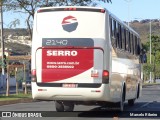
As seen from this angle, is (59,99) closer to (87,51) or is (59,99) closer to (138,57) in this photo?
(87,51)

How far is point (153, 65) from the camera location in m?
96.8

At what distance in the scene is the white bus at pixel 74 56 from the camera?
1718cm

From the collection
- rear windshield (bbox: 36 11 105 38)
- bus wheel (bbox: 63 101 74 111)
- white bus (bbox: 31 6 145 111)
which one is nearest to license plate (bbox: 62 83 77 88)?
white bus (bbox: 31 6 145 111)

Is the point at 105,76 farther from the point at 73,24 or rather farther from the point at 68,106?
the point at 68,106

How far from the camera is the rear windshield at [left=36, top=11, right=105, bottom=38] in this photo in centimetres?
1752

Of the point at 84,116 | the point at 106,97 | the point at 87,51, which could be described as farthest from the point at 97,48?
the point at 84,116

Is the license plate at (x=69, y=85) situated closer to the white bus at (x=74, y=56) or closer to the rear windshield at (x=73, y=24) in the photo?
the white bus at (x=74, y=56)

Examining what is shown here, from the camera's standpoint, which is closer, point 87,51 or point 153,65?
point 87,51

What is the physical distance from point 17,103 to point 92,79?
476 inches

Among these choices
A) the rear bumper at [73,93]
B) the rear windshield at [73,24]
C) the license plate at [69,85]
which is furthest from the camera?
the rear windshield at [73,24]

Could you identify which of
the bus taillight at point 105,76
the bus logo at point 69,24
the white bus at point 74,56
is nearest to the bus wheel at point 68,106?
the white bus at point 74,56

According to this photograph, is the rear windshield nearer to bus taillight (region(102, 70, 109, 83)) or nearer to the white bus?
the white bus

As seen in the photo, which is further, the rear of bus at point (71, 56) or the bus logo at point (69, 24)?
the bus logo at point (69, 24)

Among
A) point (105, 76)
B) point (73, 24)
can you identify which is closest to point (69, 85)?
point (105, 76)
